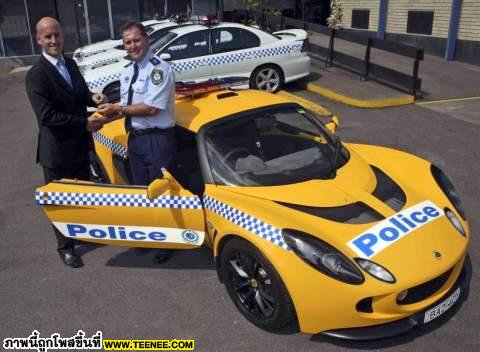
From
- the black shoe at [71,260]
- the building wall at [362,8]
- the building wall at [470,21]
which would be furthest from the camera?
the building wall at [362,8]

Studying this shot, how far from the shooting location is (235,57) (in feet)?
30.9

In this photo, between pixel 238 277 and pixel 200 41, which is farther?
pixel 200 41

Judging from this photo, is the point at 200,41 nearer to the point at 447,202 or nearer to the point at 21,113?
the point at 21,113

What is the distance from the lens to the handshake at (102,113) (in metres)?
3.92

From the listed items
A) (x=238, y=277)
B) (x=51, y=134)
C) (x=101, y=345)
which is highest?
(x=51, y=134)

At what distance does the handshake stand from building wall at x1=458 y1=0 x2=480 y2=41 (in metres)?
12.2

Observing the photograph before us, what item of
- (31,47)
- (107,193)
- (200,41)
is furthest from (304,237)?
(31,47)

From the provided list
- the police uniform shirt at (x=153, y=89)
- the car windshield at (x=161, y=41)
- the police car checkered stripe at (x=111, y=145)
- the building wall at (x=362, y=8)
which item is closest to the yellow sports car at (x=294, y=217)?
the police uniform shirt at (x=153, y=89)

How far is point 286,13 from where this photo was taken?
21.9 meters

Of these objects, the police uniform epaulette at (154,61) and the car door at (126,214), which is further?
the police uniform epaulette at (154,61)

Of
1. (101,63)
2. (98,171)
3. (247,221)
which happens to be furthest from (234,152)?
(101,63)

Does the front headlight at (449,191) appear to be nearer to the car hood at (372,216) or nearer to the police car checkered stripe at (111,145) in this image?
the car hood at (372,216)

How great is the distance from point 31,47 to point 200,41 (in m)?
9.84

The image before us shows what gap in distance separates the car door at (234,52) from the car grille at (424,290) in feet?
22.7
